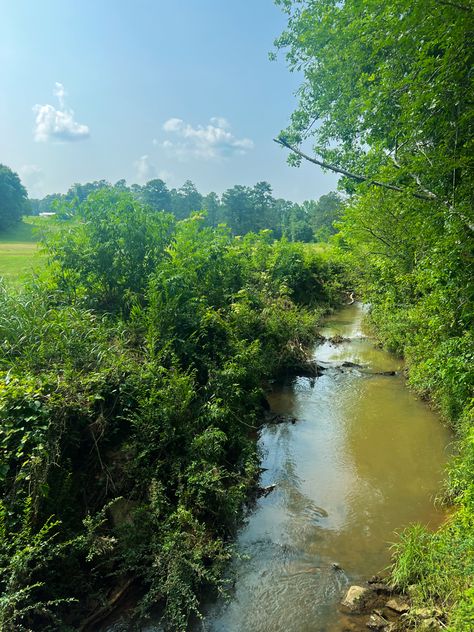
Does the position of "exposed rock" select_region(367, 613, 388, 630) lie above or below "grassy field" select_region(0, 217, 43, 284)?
below

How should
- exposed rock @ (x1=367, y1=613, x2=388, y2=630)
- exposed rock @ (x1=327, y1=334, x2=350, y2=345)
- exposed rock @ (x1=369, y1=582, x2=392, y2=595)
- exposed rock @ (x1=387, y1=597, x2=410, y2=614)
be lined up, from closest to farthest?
exposed rock @ (x1=367, y1=613, x2=388, y2=630)
exposed rock @ (x1=387, y1=597, x2=410, y2=614)
exposed rock @ (x1=369, y1=582, x2=392, y2=595)
exposed rock @ (x1=327, y1=334, x2=350, y2=345)

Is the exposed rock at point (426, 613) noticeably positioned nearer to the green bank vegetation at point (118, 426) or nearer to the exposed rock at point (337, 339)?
the green bank vegetation at point (118, 426)

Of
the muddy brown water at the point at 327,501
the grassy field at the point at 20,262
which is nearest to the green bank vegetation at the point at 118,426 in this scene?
the muddy brown water at the point at 327,501

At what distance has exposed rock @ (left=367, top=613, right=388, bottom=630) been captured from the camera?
3416mm

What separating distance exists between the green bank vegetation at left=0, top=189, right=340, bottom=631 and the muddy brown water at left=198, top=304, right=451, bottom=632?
407 millimetres

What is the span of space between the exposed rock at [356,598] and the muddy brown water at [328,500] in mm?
107

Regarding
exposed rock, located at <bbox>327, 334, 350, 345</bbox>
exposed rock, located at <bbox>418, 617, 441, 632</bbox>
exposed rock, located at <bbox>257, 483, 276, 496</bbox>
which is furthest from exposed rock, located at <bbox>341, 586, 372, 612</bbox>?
exposed rock, located at <bbox>327, 334, 350, 345</bbox>

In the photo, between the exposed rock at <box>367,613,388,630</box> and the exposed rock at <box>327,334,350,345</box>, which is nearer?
the exposed rock at <box>367,613,388,630</box>

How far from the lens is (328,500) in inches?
208

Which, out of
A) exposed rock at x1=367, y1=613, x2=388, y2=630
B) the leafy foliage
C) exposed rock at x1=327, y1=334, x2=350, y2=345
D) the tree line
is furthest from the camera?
the tree line

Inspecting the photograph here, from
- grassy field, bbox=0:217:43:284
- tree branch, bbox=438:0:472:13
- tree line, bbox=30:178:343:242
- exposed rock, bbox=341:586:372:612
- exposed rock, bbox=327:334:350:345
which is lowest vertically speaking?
exposed rock, bbox=341:586:372:612

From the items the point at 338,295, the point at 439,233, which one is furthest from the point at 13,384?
the point at 338,295

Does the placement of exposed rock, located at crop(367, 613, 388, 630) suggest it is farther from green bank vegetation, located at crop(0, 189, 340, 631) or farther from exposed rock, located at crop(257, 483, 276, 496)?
exposed rock, located at crop(257, 483, 276, 496)

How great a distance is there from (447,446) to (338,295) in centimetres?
1405
